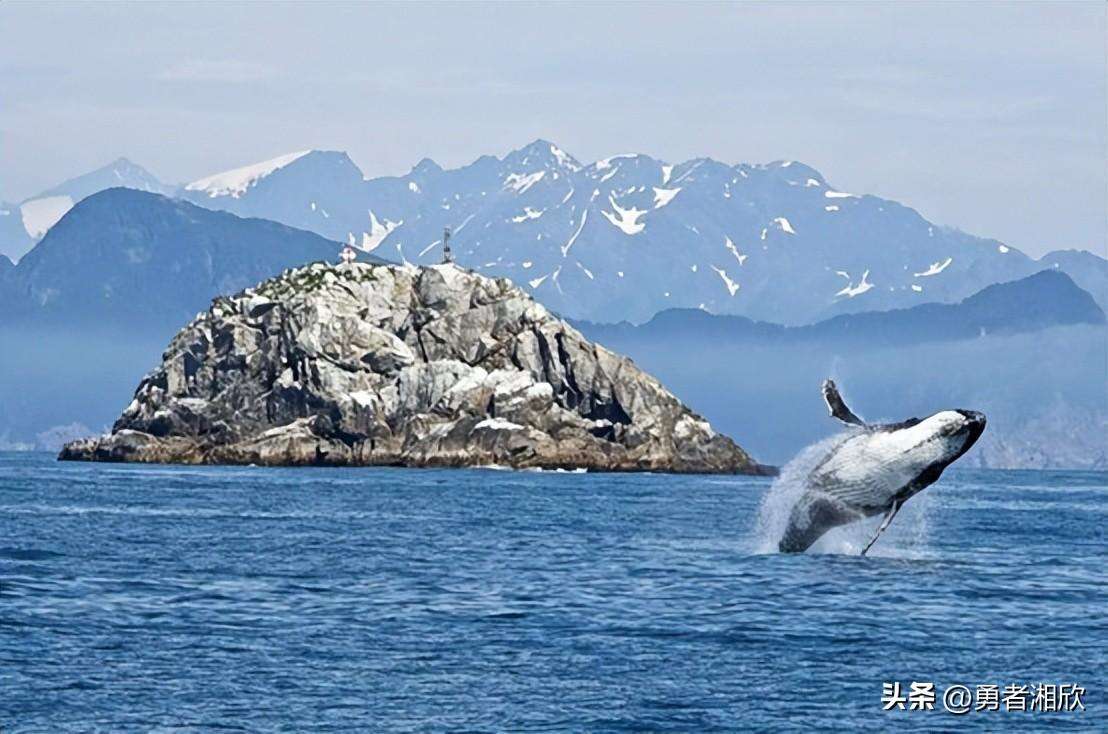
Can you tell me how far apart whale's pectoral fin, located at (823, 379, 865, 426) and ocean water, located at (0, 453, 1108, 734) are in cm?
502

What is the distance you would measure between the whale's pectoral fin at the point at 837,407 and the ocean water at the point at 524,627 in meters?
5.02

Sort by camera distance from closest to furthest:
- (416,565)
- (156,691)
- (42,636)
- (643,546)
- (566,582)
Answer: (156,691) → (42,636) → (566,582) → (416,565) → (643,546)

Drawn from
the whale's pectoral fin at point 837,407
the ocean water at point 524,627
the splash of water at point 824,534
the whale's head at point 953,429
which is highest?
the whale's pectoral fin at point 837,407

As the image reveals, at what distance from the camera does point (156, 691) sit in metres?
40.4

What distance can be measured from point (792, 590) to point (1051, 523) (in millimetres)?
59420

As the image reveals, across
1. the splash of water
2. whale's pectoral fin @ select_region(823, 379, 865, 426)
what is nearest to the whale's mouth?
whale's pectoral fin @ select_region(823, 379, 865, 426)

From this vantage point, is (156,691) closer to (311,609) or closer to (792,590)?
(311,609)

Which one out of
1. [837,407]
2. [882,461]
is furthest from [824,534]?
[882,461]

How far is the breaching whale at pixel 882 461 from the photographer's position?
5781cm

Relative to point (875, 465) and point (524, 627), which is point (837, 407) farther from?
point (524, 627)

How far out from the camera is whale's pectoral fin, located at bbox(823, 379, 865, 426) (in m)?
59.2

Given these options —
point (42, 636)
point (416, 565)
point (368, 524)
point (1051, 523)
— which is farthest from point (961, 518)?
point (42, 636)

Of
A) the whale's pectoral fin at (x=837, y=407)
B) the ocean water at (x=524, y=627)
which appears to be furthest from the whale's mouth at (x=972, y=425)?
the ocean water at (x=524, y=627)

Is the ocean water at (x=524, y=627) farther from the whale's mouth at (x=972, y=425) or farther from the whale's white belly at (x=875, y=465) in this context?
the whale's mouth at (x=972, y=425)
